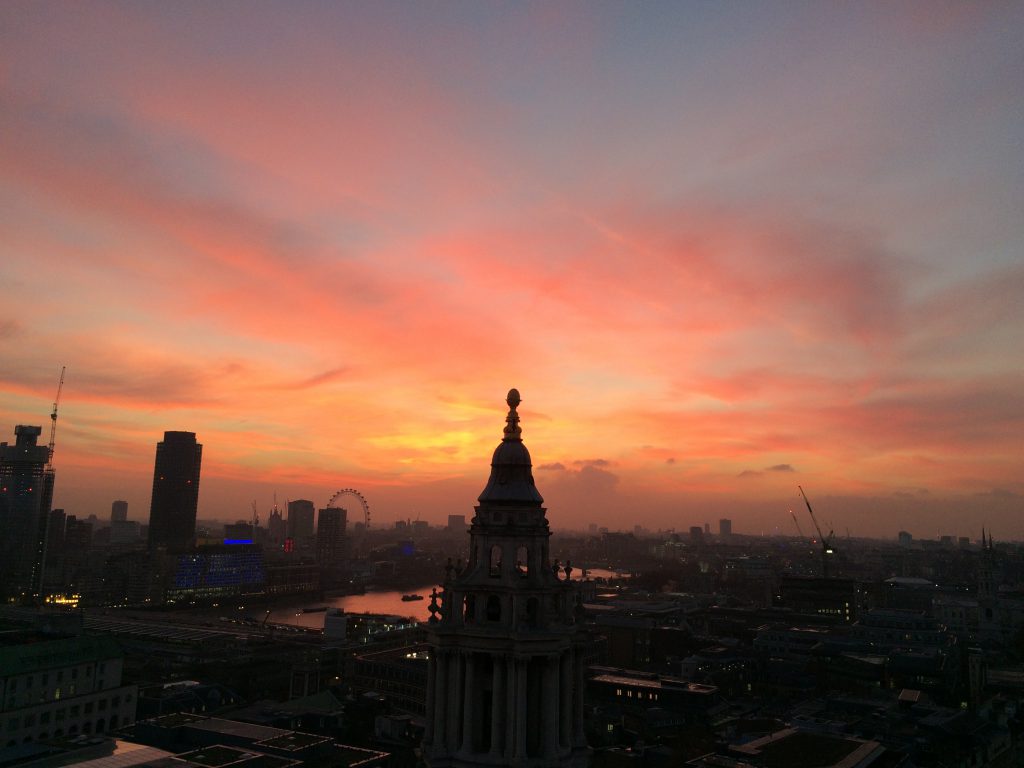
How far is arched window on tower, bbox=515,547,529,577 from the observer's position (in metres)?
16.9

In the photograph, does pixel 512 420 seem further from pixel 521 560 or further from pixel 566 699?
pixel 566 699

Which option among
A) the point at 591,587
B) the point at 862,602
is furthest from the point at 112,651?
the point at 862,602

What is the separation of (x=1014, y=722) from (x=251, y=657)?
7794cm

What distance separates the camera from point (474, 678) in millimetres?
16344

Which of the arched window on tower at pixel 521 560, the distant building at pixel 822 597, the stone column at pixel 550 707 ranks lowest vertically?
the distant building at pixel 822 597

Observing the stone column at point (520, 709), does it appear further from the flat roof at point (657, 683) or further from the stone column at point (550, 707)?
the flat roof at point (657, 683)

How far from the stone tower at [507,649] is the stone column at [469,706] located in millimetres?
20

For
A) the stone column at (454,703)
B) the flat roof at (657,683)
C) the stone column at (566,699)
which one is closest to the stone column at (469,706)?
the stone column at (454,703)

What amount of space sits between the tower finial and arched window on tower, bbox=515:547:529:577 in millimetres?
2494

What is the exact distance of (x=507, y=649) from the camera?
16.2 m

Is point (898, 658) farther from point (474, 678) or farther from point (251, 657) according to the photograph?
point (474, 678)

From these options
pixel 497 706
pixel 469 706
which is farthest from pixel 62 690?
pixel 497 706

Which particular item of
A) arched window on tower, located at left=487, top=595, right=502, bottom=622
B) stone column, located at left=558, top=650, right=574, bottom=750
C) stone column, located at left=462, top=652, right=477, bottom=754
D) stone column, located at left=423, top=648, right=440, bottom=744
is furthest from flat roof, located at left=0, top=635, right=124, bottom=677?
stone column, located at left=558, top=650, right=574, bottom=750

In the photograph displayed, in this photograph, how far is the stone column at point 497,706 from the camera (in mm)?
15758
